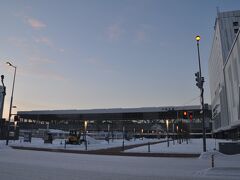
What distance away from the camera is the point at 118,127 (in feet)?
490

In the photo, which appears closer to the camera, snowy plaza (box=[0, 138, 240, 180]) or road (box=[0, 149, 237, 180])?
road (box=[0, 149, 237, 180])

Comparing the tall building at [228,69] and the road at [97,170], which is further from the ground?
Answer: the tall building at [228,69]

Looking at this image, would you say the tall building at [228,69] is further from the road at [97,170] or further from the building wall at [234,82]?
the road at [97,170]

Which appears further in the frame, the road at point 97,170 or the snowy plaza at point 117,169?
the snowy plaza at point 117,169

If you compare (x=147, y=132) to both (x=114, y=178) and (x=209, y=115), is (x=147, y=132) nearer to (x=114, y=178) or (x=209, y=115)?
(x=209, y=115)

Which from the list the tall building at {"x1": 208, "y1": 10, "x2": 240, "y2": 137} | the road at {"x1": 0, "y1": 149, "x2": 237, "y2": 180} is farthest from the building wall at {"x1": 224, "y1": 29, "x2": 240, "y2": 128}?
the road at {"x1": 0, "y1": 149, "x2": 237, "y2": 180}

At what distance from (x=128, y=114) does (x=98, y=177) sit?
127 meters

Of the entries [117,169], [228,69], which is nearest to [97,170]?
[117,169]

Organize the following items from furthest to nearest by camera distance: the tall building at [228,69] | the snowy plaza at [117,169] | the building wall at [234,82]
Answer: the tall building at [228,69] < the building wall at [234,82] < the snowy plaza at [117,169]

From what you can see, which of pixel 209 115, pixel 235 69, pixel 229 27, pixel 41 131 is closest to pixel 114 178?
pixel 235 69

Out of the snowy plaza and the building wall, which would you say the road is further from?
the building wall

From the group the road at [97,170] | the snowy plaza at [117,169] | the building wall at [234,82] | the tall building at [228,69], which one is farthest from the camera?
the tall building at [228,69]

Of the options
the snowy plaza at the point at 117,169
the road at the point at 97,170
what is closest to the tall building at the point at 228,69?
the snowy plaza at the point at 117,169

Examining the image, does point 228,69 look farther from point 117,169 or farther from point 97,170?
point 97,170
